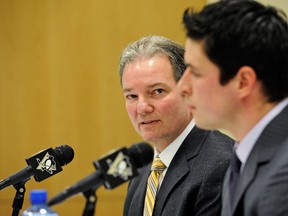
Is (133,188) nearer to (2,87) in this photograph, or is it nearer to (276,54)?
(276,54)

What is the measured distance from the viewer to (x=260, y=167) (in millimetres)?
1503

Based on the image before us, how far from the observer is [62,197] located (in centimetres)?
140

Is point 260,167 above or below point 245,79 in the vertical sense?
below

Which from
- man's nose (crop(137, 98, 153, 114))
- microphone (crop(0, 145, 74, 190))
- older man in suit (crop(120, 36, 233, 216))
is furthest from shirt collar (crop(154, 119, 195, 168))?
microphone (crop(0, 145, 74, 190))

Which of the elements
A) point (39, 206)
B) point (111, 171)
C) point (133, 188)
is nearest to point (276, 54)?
point (111, 171)

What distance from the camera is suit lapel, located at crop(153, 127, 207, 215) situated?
7.21 feet

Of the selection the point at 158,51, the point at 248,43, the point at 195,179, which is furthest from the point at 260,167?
the point at 158,51

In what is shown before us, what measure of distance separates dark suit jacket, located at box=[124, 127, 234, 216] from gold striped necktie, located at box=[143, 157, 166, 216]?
0.13 ft

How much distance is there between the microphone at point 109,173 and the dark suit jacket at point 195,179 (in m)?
0.65

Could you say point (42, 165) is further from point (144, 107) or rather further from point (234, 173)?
point (234, 173)

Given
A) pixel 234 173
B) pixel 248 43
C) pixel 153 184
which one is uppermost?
pixel 248 43

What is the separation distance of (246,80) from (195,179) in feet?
2.25

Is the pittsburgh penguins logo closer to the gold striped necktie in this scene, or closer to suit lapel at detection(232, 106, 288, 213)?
the gold striped necktie

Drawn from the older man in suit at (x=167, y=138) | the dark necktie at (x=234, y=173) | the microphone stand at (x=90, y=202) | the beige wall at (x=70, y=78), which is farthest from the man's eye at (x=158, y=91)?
the beige wall at (x=70, y=78)
